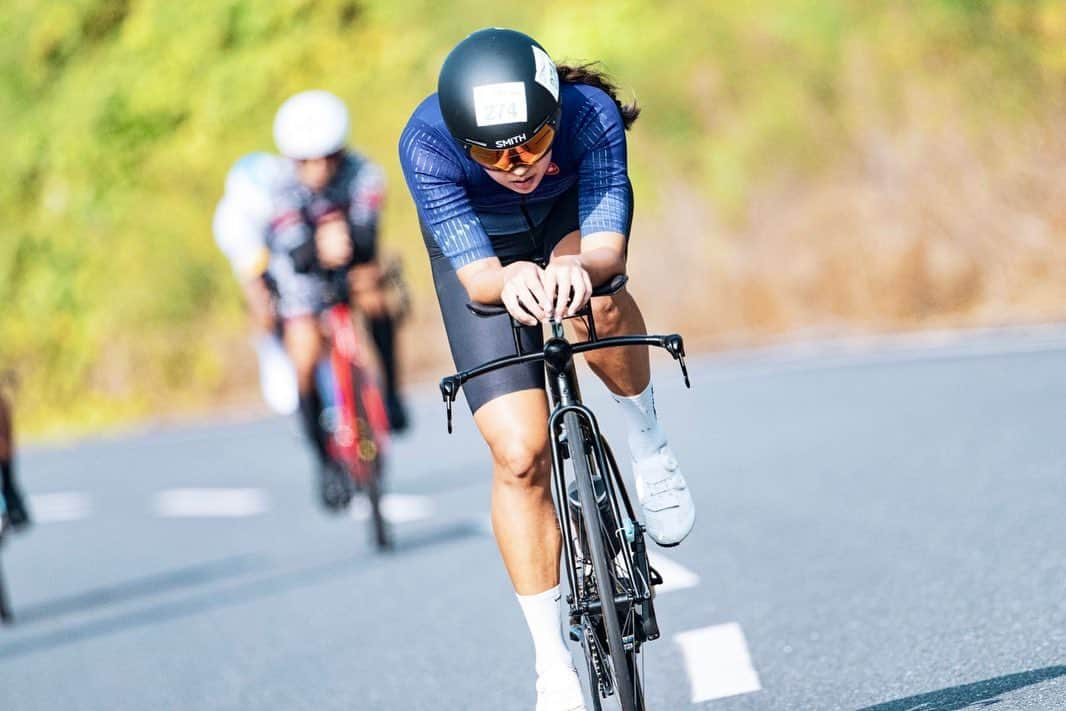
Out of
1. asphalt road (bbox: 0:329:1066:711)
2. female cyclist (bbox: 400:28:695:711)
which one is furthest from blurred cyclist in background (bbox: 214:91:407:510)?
female cyclist (bbox: 400:28:695:711)

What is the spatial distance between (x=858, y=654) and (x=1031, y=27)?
13517mm

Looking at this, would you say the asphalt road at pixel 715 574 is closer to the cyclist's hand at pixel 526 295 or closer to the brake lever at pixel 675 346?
the brake lever at pixel 675 346

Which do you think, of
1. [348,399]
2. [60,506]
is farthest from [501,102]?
[60,506]

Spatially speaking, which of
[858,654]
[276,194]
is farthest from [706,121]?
[858,654]

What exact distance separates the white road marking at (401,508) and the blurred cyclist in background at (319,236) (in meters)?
0.64

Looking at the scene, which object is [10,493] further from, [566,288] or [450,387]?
[566,288]

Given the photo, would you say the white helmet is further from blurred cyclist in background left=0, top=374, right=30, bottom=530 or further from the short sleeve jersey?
blurred cyclist in background left=0, top=374, right=30, bottom=530

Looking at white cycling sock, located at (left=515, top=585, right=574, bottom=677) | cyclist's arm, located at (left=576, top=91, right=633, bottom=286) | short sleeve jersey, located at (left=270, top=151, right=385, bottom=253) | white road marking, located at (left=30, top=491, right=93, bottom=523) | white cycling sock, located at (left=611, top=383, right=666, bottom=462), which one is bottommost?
white road marking, located at (left=30, top=491, right=93, bottom=523)

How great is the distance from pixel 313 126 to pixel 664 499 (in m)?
5.31

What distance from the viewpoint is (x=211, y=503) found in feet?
49.5

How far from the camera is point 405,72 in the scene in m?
33.2

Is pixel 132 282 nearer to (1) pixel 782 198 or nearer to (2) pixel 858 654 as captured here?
(1) pixel 782 198

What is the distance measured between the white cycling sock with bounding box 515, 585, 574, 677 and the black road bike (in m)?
0.06

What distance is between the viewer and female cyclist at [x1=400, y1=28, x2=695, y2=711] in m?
4.83
